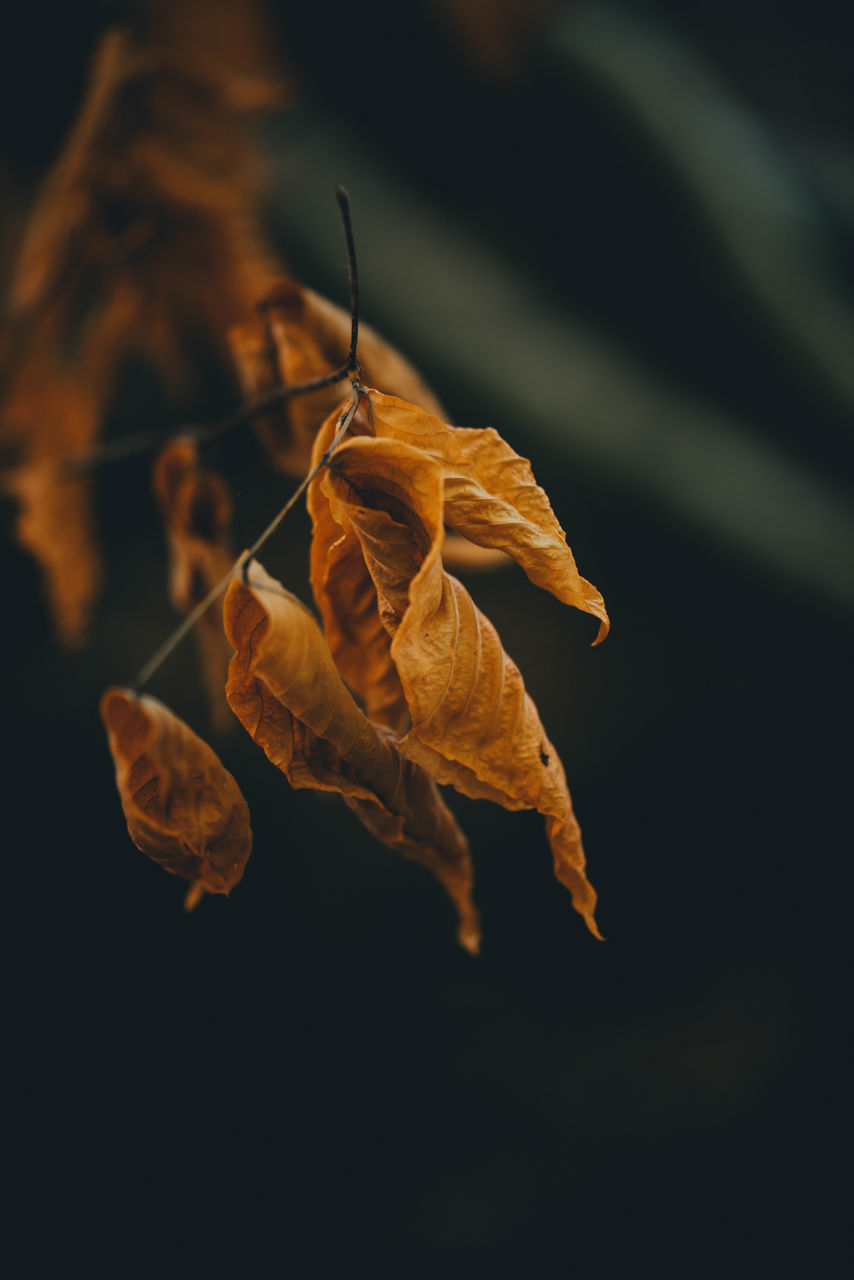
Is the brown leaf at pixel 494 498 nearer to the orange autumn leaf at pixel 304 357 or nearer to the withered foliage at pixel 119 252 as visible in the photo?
the orange autumn leaf at pixel 304 357

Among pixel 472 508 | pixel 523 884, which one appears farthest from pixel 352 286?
pixel 523 884

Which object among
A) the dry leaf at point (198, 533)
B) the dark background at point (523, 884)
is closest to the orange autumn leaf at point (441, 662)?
the dry leaf at point (198, 533)

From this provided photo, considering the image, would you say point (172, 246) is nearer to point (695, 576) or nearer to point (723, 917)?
point (695, 576)

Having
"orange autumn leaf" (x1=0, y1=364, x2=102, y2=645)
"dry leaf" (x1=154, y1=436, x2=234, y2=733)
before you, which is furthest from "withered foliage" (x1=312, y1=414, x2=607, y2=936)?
"orange autumn leaf" (x1=0, y1=364, x2=102, y2=645)

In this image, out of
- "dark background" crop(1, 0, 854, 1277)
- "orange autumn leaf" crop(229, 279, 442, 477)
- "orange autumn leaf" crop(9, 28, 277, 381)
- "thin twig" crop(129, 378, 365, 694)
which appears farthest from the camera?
"dark background" crop(1, 0, 854, 1277)

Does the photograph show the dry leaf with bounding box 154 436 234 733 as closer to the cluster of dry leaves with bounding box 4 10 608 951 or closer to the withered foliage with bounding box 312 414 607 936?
the cluster of dry leaves with bounding box 4 10 608 951

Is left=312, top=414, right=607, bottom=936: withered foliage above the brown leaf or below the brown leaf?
below
